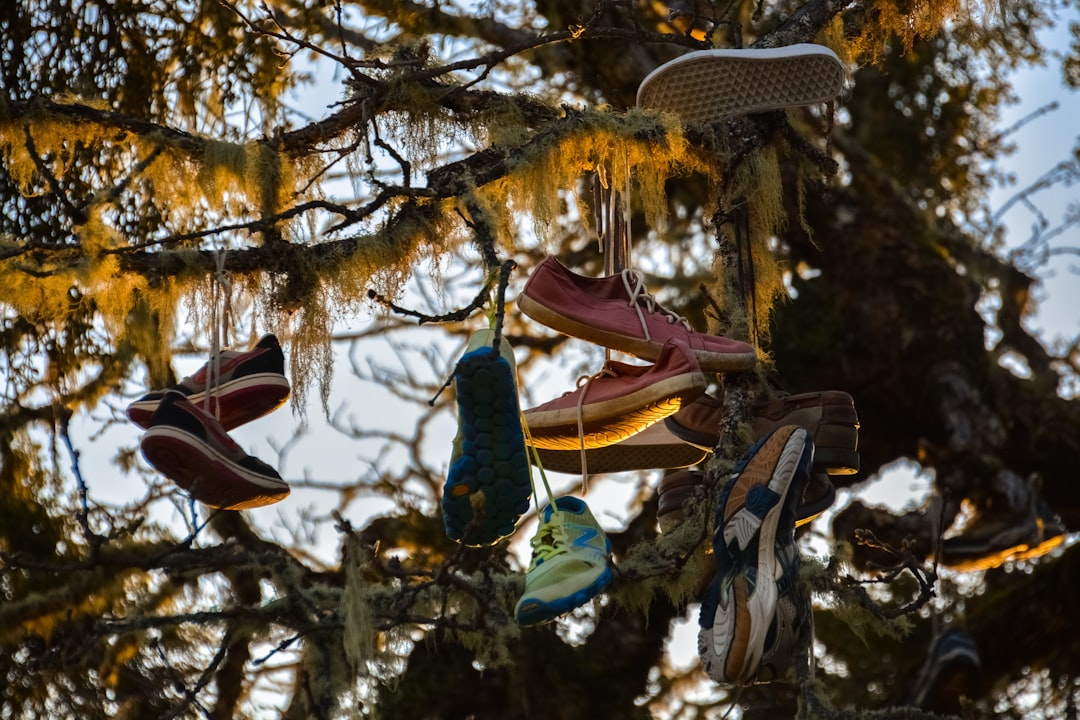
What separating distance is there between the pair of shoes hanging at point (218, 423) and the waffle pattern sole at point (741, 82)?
46.0 inches

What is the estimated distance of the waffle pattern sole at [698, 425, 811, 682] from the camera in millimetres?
2840

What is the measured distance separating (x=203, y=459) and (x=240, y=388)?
1.02 feet

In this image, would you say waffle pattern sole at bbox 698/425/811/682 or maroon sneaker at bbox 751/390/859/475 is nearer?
waffle pattern sole at bbox 698/425/811/682

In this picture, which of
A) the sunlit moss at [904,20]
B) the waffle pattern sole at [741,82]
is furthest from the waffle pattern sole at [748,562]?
the sunlit moss at [904,20]

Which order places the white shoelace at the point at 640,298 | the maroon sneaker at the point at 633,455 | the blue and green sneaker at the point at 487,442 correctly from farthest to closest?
the maroon sneaker at the point at 633,455 → the white shoelace at the point at 640,298 → the blue and green sneaker at the point at 487,442

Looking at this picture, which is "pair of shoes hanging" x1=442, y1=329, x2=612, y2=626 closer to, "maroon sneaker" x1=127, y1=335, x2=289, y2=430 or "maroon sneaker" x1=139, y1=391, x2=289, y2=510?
"maroon sneaker" x1=139, y1=391, x2=289, y2=510

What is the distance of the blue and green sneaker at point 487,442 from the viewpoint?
274 cm

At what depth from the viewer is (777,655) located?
2984mm

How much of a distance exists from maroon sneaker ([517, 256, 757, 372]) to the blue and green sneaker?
0.52 meters

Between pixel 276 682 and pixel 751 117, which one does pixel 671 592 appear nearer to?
pixel 751 117

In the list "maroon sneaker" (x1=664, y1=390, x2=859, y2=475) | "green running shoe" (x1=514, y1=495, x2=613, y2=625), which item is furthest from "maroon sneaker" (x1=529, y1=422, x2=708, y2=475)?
"green running shoe" (x1=514, y1=495, x2=613, y2=625)

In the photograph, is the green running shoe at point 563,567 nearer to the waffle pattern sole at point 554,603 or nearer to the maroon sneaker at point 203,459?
the waffle pattern sole at point 554,603

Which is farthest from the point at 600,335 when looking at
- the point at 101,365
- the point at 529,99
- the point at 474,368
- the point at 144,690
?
the point at 144,690

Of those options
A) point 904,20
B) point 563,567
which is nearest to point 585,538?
point 563,567
